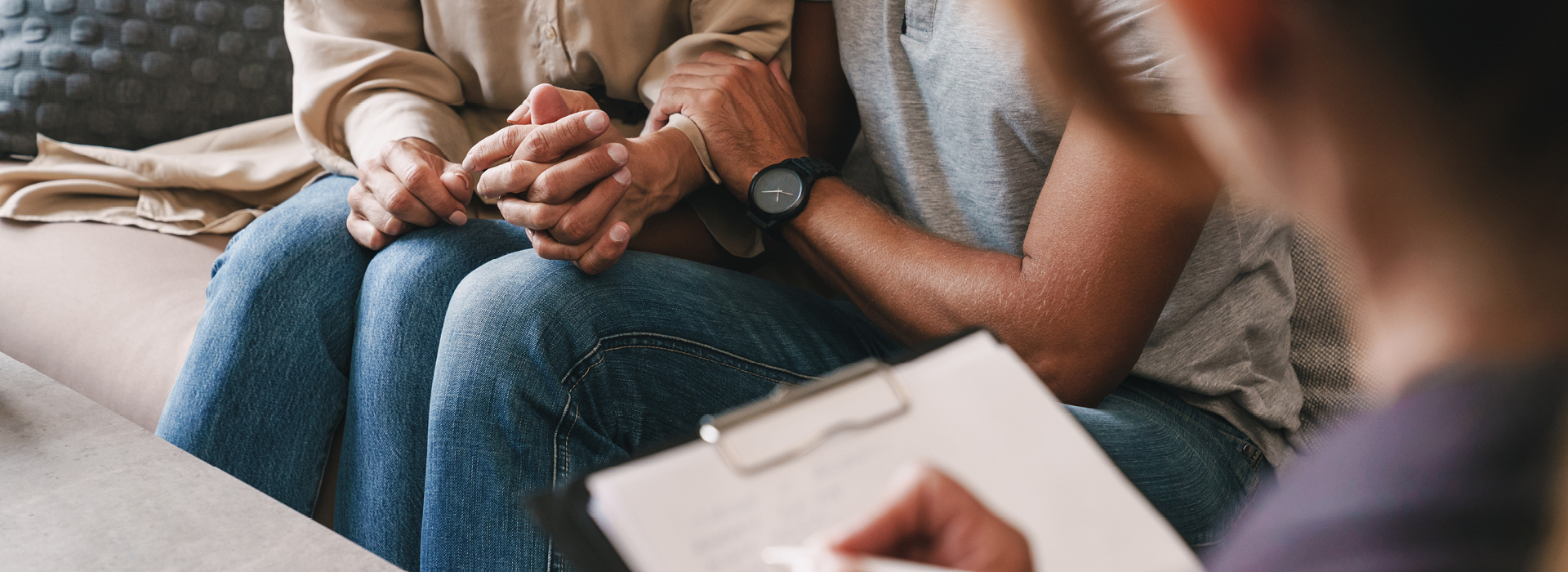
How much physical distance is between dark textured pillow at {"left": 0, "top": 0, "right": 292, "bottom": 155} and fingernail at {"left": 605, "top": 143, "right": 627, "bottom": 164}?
0.88 metres

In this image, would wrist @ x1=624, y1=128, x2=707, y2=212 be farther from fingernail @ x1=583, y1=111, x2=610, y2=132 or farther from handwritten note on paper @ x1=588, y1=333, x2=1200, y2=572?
handwritten note on paper @ x1=588, y1=333, x2=1200, y2=572

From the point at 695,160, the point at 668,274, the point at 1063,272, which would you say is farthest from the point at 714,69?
the point at 1063,272

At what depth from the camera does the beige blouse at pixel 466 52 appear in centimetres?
102

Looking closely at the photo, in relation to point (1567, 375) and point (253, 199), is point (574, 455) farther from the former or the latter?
point (253, 199)

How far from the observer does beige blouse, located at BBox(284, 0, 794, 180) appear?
1023mm

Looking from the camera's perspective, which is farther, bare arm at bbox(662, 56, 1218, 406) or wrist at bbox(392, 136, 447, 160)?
wrist at bbox(392, 136, 447, 160)

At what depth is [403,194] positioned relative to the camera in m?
0.88

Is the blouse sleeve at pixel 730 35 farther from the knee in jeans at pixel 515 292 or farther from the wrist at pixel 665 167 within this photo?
the knee in jeans at pixel 515 292

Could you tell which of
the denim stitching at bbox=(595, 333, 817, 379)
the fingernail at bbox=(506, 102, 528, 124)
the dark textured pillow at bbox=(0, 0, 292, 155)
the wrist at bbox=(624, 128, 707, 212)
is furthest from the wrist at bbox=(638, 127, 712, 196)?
the dark textured pillow at bbox=(0, 0, 292, 155)

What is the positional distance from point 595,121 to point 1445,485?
72cm

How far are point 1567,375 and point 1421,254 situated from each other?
0.05 metres

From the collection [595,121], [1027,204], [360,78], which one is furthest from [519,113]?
[1027,204]

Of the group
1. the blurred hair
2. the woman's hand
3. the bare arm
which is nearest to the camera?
the blurred hair

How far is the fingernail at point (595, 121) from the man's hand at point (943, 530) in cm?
60
